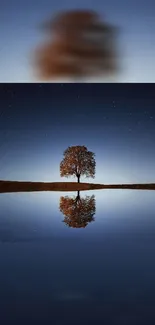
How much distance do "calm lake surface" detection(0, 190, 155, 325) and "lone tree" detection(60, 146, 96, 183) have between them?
634 centimetres

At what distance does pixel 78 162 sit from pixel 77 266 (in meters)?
13.1

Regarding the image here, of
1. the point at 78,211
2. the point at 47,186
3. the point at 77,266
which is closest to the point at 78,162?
the point at 47,186

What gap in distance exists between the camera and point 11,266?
643cm

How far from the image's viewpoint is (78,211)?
39.6 feet

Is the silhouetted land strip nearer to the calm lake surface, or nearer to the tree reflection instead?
the tree reflection

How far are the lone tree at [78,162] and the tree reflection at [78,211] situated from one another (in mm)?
3594

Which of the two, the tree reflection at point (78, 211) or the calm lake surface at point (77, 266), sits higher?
the tree reflection at point (78, 211)

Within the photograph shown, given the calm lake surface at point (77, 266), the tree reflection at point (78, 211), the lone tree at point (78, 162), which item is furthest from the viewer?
the lone tree at point (78, 162)

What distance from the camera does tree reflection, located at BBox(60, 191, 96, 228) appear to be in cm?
1049

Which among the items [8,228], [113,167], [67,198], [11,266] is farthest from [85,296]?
[113,167]

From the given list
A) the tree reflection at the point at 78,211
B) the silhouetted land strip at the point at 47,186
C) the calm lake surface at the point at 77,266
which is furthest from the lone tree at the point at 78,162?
the calm lake surface at the point at 77,266

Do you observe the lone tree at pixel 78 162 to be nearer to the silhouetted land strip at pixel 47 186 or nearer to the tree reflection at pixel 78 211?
the silhouetted land strip at pixel 47 186

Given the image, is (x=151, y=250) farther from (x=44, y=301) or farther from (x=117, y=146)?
(x=117, y=146)

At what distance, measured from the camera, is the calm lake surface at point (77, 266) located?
14.7 ft
